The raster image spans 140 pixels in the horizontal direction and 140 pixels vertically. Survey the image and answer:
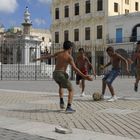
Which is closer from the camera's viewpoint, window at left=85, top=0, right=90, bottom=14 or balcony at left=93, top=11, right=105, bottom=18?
balcony at left=93, top=11, right=105, bottom=18

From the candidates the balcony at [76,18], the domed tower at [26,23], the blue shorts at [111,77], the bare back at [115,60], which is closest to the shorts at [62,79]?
the blue shorts at [111,77]

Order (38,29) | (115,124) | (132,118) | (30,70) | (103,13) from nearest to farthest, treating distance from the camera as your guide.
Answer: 1. (115,124)
2. (132,118)
3. (30,70)
4. (103,13)
5. (38,29)

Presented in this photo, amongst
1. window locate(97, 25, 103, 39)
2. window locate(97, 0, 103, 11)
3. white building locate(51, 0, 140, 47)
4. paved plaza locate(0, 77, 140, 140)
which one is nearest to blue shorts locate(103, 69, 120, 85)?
paved plaza locate(0, 77, 140, 140)

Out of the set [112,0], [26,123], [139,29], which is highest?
[112,0]

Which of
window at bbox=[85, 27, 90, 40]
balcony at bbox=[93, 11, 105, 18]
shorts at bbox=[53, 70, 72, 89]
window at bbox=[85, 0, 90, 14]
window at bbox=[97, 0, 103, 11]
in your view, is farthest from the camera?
window at bbox=[85, 0, 90, 14]

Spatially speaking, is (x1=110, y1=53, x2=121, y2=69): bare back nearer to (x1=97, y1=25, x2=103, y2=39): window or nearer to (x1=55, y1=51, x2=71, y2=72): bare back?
(x1=55, y1=51, x2=71, y2=72): bare back

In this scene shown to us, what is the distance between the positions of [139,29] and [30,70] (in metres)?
17.5

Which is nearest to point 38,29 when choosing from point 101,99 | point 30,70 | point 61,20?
point 61,20

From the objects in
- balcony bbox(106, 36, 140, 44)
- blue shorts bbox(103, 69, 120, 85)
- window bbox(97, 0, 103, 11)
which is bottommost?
blue shorts bbox(103, 69, 120, 85)

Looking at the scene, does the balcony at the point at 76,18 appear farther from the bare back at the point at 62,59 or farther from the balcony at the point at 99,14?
the bare back at the point at 62,59

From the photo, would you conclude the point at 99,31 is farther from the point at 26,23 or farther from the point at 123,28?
the point at 26,23

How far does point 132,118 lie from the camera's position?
938cm

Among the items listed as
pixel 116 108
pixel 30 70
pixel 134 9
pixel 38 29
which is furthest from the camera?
pixel 38 29

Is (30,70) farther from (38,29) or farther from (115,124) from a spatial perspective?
(38,29)
